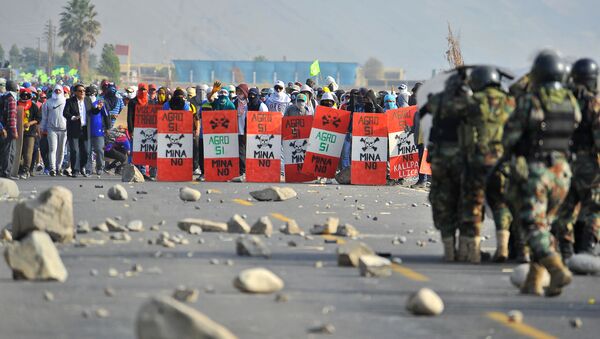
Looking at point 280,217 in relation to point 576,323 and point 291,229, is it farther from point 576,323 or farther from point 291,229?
point 576,323

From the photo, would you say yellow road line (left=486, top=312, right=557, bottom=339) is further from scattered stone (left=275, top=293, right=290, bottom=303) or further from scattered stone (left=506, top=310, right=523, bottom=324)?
scattered stone (left=275, top=293, right=290, bottom=303)

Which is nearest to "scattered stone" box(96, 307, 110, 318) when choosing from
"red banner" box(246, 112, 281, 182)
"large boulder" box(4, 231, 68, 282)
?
"large boulder" box(4, 231, 68, 282)

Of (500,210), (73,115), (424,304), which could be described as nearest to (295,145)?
(73,115)

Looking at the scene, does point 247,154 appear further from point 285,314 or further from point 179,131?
point 285,314

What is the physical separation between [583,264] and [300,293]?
322 cm

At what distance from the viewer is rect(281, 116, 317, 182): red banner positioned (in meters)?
29.7

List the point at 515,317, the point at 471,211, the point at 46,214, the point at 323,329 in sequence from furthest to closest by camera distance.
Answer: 1. the point at 46,214
2. the point at 471,211
3. the point at 515,317
4. the point at 323,329

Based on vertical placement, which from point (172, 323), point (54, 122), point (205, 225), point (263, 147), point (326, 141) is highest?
point (54, 122)

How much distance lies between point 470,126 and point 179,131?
15675 millimetres

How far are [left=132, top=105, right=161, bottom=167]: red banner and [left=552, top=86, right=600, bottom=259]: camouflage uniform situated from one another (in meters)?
16.5

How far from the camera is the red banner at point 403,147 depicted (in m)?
29.1

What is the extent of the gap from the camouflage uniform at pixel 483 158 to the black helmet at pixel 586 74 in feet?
2.40

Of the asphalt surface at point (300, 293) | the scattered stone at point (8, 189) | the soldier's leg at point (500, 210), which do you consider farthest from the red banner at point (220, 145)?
the soldier's leg at point (500, 210)

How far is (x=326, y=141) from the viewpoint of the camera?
2955 centimetres
